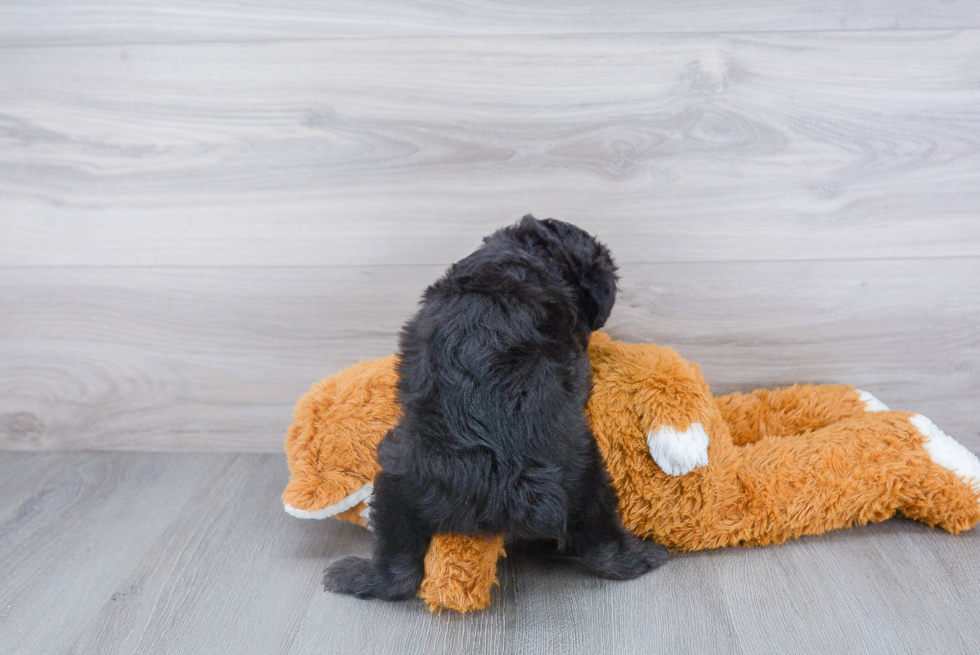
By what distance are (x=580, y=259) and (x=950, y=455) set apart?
1.76ft

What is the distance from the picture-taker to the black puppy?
72cm

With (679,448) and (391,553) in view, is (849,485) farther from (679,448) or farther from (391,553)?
(391,553)

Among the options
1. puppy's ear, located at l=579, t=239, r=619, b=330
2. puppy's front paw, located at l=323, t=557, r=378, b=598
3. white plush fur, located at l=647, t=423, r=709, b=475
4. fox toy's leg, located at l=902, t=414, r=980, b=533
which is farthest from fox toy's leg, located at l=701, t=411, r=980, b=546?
puppy's front paw, located at l=323, t=557, r=378, b=598

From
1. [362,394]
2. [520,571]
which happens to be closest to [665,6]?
[362,394]

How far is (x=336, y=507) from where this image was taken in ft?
2.91

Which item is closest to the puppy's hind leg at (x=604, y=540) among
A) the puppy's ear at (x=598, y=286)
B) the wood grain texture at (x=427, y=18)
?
the puppy's ear at (x=598, y=286)

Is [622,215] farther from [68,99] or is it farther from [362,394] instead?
[68,99]

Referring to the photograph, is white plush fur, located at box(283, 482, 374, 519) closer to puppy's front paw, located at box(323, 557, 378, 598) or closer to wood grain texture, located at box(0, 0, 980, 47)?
puppy's front paw, located at box(323, 557, 378, 598)

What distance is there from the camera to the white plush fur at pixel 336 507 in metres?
0.88

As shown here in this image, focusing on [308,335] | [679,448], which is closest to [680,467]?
[679,448]

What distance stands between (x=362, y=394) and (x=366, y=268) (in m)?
0.23

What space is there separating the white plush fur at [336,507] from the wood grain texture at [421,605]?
0.20ft

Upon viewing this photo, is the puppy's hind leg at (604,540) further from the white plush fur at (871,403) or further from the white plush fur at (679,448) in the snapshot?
the white plush fur at (871,403)

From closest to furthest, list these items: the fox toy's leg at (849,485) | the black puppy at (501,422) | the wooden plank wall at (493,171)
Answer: the black puppy at (501,422) < the fox toy's leg at (849,485) < the wooden plank wall at (493,171)
